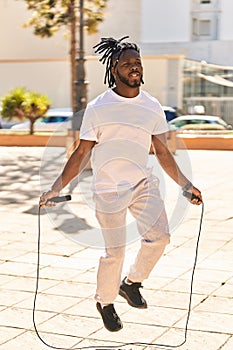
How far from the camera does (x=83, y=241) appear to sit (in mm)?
5160

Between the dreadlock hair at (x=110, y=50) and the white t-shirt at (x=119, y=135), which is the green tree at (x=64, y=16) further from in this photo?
the white t-shirt at (x=119, y=135)

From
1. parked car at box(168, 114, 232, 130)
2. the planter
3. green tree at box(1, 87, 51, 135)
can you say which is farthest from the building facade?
the planter

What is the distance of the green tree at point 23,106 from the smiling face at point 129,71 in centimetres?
1546

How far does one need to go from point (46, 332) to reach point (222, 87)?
29.4 metres

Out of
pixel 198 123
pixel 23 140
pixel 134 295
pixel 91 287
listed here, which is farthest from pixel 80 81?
pixel 134 295

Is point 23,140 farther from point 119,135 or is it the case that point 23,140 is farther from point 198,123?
point 119,135

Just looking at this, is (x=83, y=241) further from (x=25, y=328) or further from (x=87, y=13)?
(x=87, y=13)

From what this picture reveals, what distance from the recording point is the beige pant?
12.8 ft

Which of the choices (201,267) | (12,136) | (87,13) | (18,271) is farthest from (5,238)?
(87,13)

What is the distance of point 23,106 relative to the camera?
64.0 ft

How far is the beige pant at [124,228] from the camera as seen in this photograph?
390 cm

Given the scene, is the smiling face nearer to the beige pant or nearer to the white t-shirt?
the white t-shirt

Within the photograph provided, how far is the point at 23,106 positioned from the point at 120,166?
628 inches

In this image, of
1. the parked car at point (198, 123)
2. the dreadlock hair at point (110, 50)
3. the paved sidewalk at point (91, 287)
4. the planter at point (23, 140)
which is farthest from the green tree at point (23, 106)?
the dreadlock hair at point (110, 50)
